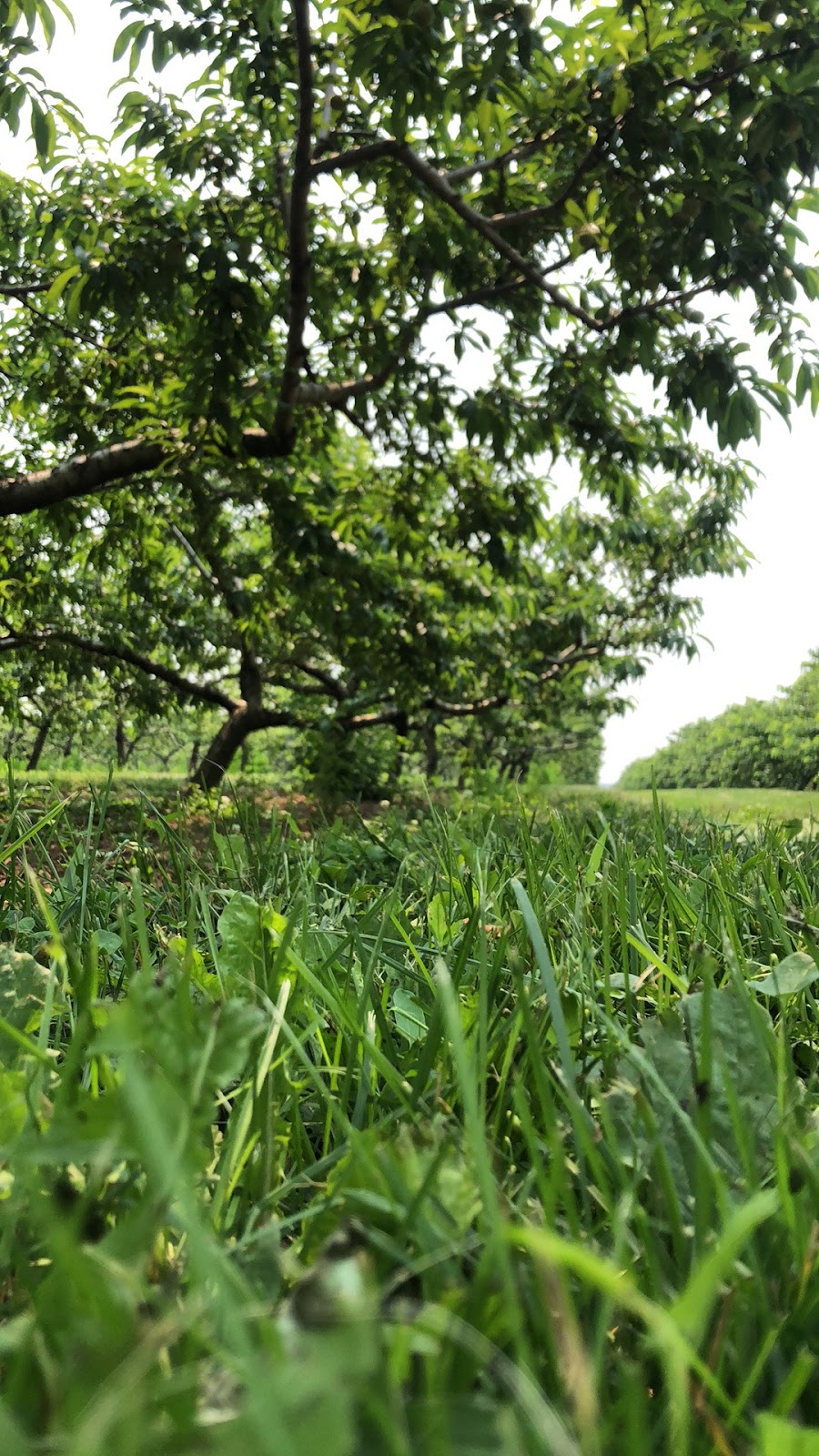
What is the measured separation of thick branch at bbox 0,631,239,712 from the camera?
5953 mm

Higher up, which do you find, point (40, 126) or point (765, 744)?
point (40, 126)

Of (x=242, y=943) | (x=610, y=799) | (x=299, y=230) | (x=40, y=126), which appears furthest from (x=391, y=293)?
(x=242, y=943)

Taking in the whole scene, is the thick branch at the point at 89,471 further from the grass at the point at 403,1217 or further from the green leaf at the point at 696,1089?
the green leaf at the point at 696,1089

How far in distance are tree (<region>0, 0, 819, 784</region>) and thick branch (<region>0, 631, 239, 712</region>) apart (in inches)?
1.4

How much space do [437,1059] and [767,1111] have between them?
0.76 ft

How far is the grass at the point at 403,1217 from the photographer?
0.74ft

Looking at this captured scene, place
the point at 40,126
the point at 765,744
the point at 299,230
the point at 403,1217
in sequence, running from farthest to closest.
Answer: the point at 765,744
the point at 299,230
the point at 40,126
the point at 403,1217

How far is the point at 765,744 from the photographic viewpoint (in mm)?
14758

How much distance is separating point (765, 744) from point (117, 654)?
12.3 meters

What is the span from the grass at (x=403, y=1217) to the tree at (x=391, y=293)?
5.52 ft

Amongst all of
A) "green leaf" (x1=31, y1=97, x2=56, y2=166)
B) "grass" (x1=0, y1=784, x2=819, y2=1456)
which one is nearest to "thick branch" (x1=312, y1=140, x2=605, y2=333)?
"green leaf" (x1=31, y1=97, x2=56, y2=166)

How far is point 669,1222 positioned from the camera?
14.4 inches

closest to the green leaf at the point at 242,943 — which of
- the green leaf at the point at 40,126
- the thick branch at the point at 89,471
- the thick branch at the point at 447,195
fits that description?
the green leaf at the point at 40,126

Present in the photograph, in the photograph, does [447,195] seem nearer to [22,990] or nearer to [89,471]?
[89,471]
